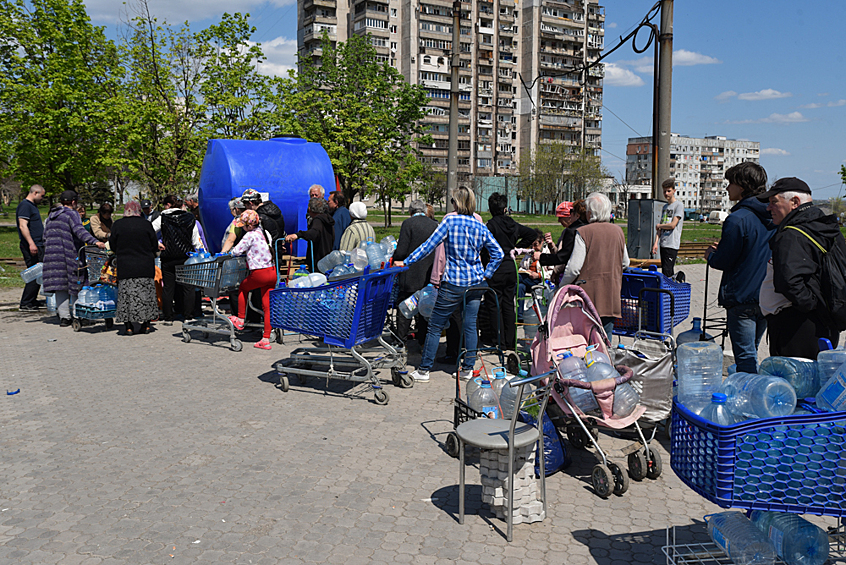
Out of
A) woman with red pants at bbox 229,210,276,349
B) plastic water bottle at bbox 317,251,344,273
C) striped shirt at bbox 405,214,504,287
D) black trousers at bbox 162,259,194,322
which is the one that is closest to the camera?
striped shirt at bbox 405,214,504,287

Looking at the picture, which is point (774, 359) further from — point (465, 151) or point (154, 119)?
point (465, 151)

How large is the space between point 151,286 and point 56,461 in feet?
17.4

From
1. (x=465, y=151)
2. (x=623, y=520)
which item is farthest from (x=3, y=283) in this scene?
(x=465, y=151)

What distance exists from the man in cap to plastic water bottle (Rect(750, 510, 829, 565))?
1.56m

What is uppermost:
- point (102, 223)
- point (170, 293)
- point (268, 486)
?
point (102, 223)

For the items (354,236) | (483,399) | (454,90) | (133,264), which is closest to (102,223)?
(133,264)

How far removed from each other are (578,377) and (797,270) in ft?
5.14

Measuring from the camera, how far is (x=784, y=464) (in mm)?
2893

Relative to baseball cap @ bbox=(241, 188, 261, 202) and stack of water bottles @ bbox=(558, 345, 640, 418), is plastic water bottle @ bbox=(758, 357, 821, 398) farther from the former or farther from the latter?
baseball cap @ bbox=(241, 188, 261, 202)

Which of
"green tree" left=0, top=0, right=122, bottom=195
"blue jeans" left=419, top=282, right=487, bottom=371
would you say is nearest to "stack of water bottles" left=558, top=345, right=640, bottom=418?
"blue jeans" left=419, top=282, right=487, bottom=371

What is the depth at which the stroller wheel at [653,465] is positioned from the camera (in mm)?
4902

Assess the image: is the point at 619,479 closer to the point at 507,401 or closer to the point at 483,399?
the point at 507,401

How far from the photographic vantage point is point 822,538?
3254 mm

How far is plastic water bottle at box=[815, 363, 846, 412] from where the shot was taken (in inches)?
122
